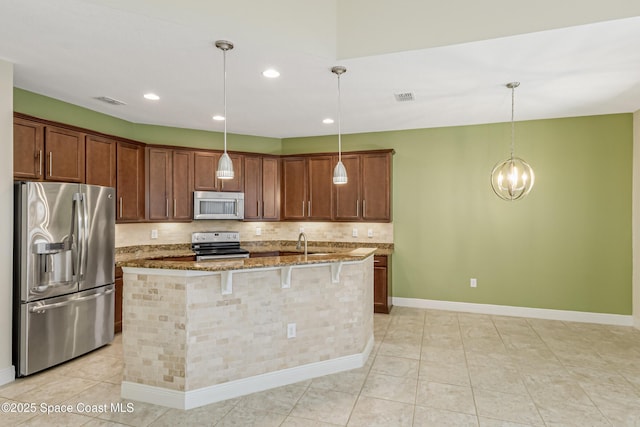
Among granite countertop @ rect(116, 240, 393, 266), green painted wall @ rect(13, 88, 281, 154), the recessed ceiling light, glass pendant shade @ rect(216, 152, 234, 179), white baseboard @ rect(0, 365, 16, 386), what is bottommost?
white baseboard @ rect(0, 365, 16, 386)

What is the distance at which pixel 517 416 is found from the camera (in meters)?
2.62

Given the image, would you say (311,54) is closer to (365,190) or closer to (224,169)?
(224,169)

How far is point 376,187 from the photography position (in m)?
5.50

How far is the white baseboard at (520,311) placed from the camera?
15.6 ft

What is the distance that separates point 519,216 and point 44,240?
18.9ft

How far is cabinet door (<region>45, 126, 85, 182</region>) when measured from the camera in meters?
Result: 3.65

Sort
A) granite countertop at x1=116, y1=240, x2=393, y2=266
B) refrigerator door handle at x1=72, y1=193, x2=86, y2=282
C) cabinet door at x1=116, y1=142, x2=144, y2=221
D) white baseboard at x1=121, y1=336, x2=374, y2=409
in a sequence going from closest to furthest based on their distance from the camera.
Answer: white baseboard at x1=121, y1=336, x2=374, y2=409 < refrigerator door handle at x1=72, y1=193, x2=86, y2=282 < cabinet door at x1=116, y1=142, x2=144, y2=221 < granite countertop at x1=116, y1=240, x2=393, y2=266

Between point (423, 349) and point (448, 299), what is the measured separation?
1767 millimetres

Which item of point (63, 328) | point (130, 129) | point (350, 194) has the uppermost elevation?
point (130, 129)

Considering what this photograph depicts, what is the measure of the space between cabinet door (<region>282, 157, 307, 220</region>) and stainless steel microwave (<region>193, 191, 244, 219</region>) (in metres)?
Answer: 0.76

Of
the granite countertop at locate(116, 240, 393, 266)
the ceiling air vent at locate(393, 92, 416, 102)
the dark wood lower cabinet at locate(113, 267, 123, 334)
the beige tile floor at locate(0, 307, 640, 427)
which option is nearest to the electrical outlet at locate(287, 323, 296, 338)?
the beige tile floor at locate(0, 307, 640, 427)

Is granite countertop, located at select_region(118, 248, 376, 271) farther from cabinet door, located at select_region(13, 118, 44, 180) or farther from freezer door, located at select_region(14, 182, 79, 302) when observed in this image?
cabinet door, located at select_region(13, 118, 44, 180)

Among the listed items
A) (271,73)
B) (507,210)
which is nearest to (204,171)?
(271,73)

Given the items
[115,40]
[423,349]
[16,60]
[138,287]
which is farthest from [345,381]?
[16,60]
